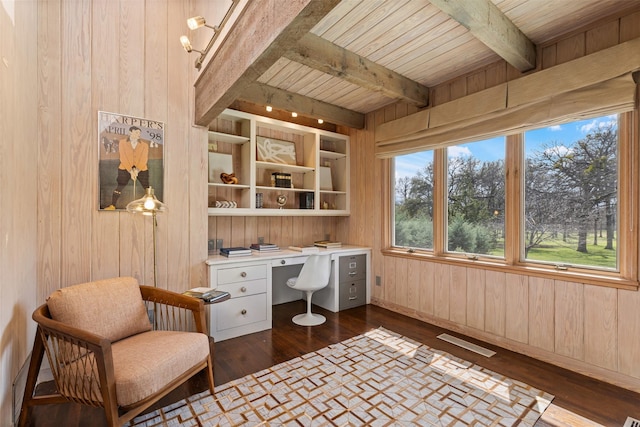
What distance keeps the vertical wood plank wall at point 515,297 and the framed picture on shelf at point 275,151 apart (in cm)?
98

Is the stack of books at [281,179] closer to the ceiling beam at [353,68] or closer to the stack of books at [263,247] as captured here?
the stack of books at [263,247]

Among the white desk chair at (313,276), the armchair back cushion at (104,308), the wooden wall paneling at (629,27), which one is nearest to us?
the armchair back cushion at (104,308)

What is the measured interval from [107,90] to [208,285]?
178cm

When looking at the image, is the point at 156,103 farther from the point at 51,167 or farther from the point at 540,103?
the point at 540,103

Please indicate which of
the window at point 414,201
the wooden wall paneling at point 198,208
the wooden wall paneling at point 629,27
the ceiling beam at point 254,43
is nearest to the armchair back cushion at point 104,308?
the wooden wall paneling at point 198,208

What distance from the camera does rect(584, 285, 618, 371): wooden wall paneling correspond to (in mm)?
2033

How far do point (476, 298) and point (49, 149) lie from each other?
373 centimetres

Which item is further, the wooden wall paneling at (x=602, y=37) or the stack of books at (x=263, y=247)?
the stack of books at (x=263, y=247)

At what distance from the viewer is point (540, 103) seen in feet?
7.52

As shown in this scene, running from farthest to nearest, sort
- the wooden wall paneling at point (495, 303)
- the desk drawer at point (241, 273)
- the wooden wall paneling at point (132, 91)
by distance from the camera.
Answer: the desk drawer at point (241, 273), the wooden wall paneling at point (495, 303), the wooden wall paneling at point (132, 91)

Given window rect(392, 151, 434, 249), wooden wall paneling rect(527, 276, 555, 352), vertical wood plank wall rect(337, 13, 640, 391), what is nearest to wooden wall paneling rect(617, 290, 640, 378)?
vertical wood plank wall rect(337, 13, 640, 391)

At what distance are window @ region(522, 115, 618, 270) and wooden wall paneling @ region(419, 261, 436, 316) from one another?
907mm

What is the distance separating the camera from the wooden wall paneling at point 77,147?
207 cm

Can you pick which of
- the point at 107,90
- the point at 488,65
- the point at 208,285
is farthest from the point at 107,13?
the point at 488,65
